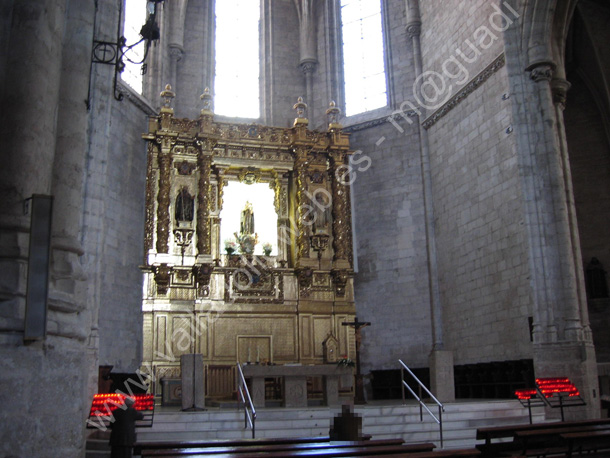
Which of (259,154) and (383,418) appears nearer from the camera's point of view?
(383,418)

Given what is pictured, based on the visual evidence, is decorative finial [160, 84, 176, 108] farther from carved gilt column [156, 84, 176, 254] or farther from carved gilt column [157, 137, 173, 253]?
carved gilt column [157, 137, 173, 253]

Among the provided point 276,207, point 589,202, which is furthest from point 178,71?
point 589,202

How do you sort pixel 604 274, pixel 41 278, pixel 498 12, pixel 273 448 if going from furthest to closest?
pixel 604 274, pixel 498 12, pixel 273 448, pixel 41 278

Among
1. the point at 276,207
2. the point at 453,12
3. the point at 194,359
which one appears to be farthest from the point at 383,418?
the point at 453,12

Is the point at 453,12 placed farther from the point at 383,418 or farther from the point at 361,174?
the point at 383,418

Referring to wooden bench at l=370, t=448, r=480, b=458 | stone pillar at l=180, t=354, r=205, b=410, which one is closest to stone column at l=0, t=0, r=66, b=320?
wooden bench at l=370, t=448, r=480, b=458

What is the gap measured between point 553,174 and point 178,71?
1148 centimetres

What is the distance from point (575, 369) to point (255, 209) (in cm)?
917

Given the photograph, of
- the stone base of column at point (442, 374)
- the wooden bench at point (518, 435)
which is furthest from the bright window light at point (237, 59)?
the wooden bench at point (518, 435)

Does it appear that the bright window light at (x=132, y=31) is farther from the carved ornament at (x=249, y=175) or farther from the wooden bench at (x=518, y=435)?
the wooden bench at (x=518, y=435)

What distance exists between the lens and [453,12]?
17047 mm

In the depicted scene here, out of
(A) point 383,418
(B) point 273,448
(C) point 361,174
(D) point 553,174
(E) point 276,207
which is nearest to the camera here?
(B) point 273,448

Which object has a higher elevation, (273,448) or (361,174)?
(361,174)

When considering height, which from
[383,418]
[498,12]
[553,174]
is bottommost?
[383,418]
